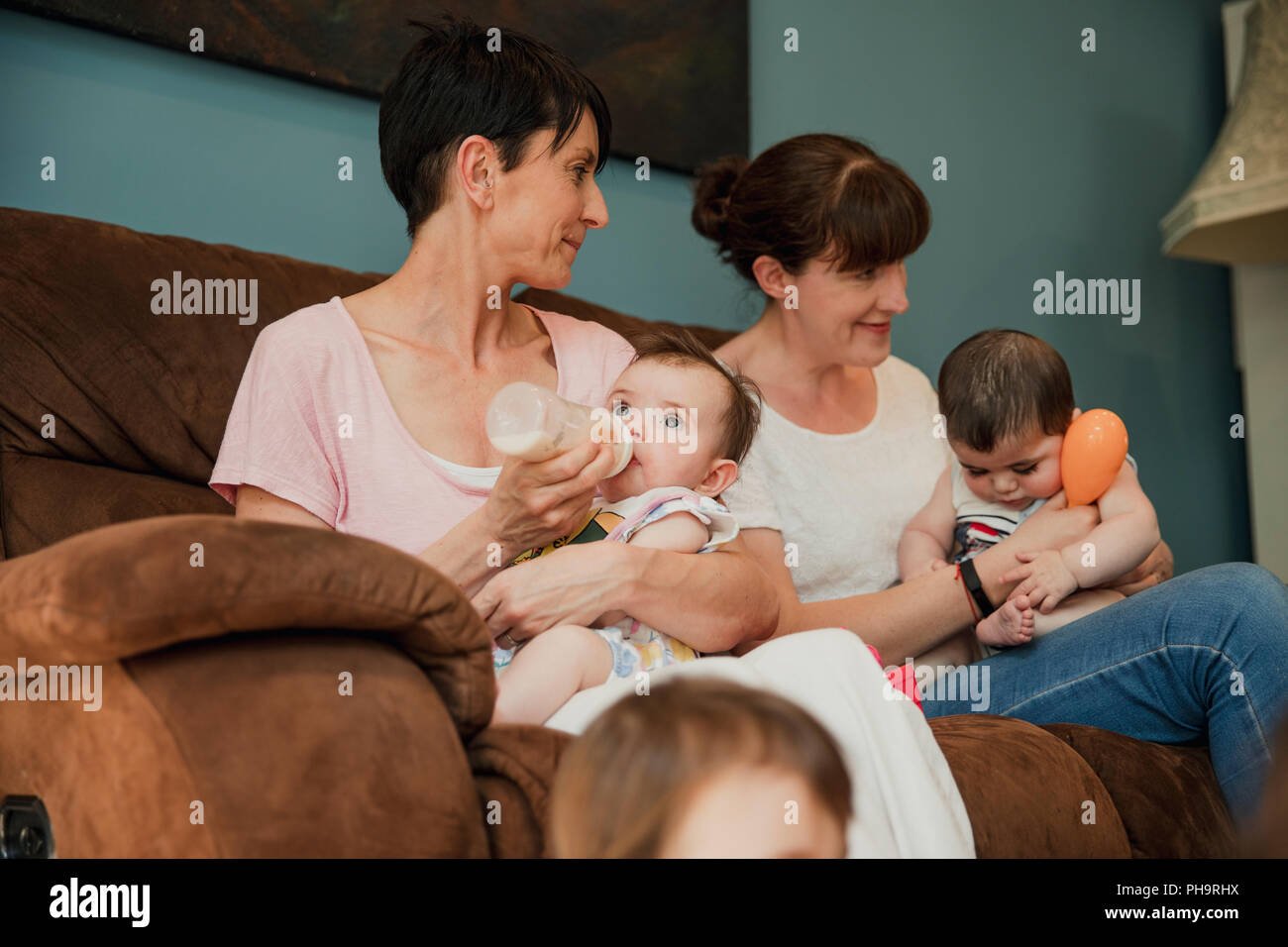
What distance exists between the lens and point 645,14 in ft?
7.13

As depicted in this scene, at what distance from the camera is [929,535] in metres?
1.79

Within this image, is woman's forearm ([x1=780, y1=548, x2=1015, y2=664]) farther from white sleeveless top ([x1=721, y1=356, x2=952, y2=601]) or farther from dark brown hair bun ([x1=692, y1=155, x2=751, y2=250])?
dark brown hair bun ([x1=692, y1=155, x2=751, y2=250])

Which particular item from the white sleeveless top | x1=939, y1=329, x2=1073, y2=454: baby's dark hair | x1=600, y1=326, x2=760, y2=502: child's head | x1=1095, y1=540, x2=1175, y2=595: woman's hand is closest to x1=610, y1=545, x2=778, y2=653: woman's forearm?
x1=600, y1=326, x2=760, y2=502: child's head

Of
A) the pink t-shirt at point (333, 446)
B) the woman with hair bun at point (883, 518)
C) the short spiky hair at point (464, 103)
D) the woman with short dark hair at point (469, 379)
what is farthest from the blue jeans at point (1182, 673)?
the short spiky hair at point (464, 103)

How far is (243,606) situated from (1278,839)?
585mm

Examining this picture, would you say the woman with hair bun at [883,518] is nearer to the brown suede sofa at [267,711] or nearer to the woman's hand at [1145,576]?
the woman's hand at [1145,576]

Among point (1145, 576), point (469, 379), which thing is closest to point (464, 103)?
point (469, 379)

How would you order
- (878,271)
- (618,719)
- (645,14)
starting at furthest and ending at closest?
1. (645,14)
2. (878,271)
3. (618,719)

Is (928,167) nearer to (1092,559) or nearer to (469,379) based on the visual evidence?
(1092,559)

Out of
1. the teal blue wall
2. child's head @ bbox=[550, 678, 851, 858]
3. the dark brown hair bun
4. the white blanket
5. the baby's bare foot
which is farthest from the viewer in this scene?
the dark brown hair bun

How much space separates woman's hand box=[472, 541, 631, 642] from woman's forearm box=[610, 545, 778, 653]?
0.06 feet

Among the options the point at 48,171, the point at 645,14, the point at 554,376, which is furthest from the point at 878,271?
the point at 48,171

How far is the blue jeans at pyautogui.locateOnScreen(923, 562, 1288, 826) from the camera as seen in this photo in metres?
1.30
